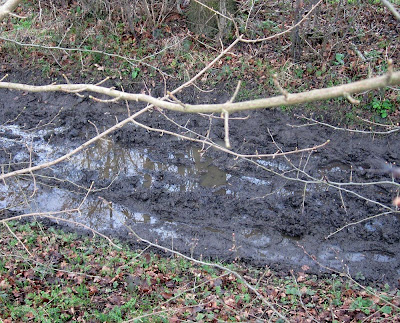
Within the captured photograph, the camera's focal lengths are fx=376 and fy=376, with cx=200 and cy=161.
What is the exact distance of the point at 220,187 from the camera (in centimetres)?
679

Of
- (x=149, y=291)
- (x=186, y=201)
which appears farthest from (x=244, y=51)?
(x=149, y=291)

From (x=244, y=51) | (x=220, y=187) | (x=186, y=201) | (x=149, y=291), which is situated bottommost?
(x=149, y=291)

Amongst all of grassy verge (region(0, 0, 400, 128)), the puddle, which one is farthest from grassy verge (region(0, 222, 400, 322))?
grassy verge (region(0, 0, 400, 128))

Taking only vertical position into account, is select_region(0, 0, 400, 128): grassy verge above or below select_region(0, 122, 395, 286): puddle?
above

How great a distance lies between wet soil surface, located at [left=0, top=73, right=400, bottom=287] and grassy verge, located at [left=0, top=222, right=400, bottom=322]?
0.44m

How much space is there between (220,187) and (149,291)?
95.9 inches

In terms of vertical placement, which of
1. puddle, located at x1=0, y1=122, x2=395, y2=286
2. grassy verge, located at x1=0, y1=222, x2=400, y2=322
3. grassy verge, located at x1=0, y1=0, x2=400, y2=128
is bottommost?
grassy verge, located at x1=0, y1=222, x2=400, y2=322

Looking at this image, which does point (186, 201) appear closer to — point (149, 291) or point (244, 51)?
point (149, 291)

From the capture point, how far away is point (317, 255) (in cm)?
570

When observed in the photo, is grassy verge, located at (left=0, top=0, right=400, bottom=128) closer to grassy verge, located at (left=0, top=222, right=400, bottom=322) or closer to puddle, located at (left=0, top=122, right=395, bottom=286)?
puddle, located at (left=0, top=122, right=395, bottom=286)

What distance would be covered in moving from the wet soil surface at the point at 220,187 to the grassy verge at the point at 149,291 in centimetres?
44

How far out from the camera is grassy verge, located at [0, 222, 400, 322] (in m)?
4.59

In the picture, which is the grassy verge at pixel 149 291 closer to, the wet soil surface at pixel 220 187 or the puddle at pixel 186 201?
the wet soil surface at pixel 220 187

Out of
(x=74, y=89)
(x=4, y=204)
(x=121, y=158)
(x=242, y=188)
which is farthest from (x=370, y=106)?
(x=4, y=204)
